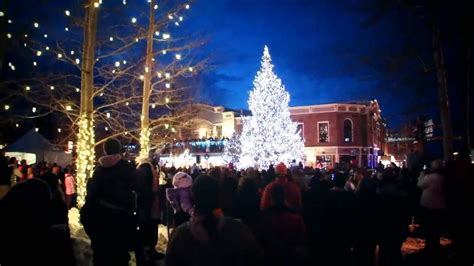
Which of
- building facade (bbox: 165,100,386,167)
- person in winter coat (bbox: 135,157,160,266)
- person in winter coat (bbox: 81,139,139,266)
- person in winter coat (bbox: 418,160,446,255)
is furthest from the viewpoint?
building facade (bbox: 165,100,386,167)

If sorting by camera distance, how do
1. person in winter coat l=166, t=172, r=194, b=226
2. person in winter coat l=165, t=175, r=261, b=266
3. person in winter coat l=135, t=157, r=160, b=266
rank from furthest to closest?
1. person in winter coat l=166, t=172, r=194, b=226
2. person in winter coat l=135, t=157, r=160, b=266
3. person in winter coat l=165, t=175, r=261, b=266

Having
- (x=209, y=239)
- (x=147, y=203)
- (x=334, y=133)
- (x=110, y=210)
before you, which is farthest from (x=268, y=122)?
(x=209, y=239)

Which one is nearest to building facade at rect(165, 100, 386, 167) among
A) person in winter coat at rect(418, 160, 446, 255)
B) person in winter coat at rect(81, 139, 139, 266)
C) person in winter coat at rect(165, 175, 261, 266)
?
person in winter coat at rect(418, 160, 446, 255)

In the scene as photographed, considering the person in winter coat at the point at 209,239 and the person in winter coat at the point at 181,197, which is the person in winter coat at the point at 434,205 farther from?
the person in winter coat at the point at 209,239

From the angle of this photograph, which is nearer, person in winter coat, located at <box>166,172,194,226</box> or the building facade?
person in winter coat, located at <box>166,172,194,226</box>

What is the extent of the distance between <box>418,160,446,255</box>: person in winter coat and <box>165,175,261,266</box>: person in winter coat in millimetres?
6877

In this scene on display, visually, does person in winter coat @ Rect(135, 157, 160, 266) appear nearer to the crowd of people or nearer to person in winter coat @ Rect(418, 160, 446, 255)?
the crowd of people

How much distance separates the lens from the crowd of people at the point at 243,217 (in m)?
3.00

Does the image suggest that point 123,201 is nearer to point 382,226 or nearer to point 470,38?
point 382,226

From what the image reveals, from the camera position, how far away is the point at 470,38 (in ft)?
48.1

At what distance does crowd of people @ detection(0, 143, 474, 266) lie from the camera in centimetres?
300

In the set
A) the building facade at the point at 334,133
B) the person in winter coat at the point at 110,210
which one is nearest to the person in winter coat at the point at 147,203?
the person in winter coat at the point at 110,210

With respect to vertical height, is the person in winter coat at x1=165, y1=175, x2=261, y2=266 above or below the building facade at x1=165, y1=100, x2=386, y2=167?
below

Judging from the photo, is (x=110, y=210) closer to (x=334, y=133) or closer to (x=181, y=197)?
(x=181, y=197)
